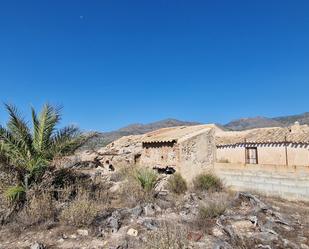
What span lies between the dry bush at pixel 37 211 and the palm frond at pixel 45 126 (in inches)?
75.8

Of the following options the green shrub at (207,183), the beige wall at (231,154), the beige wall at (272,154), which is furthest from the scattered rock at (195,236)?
the beige wall at (231,154)

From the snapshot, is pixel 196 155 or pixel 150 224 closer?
pixel 150 224

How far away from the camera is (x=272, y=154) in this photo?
60.5ft

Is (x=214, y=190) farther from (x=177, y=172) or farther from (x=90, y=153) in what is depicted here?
(x=90, y=153)

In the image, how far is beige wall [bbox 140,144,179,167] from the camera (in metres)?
15.4

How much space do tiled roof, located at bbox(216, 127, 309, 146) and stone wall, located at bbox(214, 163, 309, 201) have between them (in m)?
A: 4.05

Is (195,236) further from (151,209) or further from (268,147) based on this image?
(268,147)

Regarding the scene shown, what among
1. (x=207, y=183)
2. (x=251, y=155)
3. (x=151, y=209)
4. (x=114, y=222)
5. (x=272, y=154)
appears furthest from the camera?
(x=251, y=155)

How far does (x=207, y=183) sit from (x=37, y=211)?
25.5ft

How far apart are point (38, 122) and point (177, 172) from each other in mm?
6963

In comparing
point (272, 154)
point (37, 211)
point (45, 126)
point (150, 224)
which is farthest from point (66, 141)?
point (272, 154)

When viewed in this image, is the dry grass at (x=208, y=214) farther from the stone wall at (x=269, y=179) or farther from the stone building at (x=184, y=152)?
the stone building at (x=184, y=152)

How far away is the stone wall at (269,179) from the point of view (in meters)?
12.7

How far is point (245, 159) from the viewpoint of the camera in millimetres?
19859
